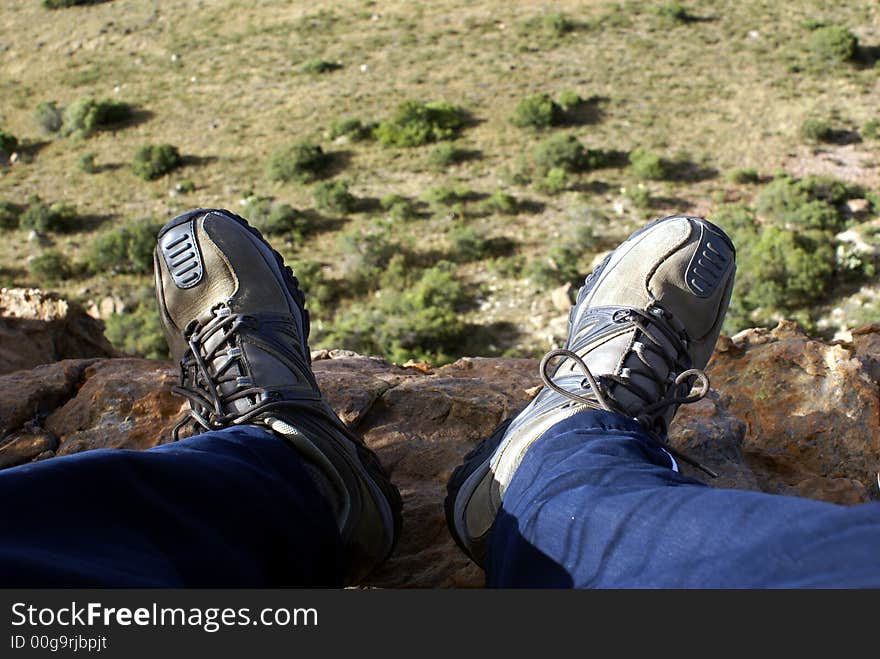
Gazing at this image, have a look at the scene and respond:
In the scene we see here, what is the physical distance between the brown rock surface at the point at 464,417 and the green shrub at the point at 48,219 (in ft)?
34.5

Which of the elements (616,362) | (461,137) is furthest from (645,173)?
(616,362)

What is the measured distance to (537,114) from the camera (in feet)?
42.8

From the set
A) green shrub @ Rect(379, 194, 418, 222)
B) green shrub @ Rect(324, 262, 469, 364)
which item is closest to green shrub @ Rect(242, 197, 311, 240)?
green shrub @ Rect(379, 194, 418, 222)

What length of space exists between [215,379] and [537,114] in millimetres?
11769

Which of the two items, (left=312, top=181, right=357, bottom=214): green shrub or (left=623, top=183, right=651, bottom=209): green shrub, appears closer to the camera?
(left=623, top=183, right=651, bottom=209): green shrub

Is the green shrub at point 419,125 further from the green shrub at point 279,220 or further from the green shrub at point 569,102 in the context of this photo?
the green shrub at point 279,220

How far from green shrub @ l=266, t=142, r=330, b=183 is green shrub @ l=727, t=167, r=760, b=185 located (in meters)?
6.77

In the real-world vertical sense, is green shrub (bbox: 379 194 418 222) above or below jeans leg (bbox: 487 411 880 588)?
below

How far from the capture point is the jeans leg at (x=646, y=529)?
97cm

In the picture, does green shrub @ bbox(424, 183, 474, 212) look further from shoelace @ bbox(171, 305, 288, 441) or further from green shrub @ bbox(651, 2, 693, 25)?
shoelace @ bbox(171, 305, 288, 441)

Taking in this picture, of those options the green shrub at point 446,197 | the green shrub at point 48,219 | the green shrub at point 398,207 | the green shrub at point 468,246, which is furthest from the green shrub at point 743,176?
the green shrub at point 48,219

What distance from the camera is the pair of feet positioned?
1.87 meters

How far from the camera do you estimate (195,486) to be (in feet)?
4.59

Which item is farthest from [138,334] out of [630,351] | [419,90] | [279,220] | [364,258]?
[630,351]
